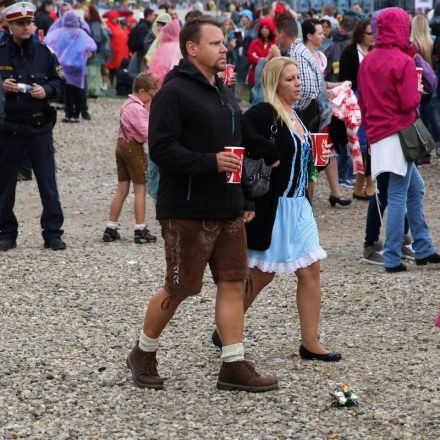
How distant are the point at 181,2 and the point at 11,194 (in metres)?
28.9

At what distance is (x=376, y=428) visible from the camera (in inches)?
202

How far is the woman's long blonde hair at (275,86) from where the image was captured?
6102 millimetres

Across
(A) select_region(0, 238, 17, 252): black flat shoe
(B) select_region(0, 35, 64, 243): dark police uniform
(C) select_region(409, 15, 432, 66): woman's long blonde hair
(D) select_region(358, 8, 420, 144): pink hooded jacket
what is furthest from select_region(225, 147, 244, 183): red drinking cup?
(C) select_region(409, 15, 432, 66): woman's long blonde hair

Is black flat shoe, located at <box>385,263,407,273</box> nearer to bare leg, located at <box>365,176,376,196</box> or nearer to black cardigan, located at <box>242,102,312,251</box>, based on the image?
black cardigan, located at <box>242,102,312,251</box>

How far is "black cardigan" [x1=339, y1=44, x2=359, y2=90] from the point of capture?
1127cm

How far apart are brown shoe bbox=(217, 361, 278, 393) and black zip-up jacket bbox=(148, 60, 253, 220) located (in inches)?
29.0

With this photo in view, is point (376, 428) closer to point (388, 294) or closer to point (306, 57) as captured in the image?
point (388, 294)

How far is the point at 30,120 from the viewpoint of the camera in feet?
30.5

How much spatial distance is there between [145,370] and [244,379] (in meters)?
0.50

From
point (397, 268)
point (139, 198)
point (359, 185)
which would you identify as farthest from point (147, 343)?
point (359, 185)

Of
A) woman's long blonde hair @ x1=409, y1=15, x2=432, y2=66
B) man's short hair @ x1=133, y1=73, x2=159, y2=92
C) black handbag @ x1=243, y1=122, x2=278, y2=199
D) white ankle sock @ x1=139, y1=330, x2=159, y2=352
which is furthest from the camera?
woman's long blonde hair @ x1=409, y1=15, x2=432, y2=66

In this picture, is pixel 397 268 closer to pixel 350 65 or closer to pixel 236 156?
pixel 350 65

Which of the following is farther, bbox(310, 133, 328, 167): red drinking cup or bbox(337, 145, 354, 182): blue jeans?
bbox(337, 145, 354, 182): blue jeans

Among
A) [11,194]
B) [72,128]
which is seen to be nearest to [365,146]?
[11,194]
